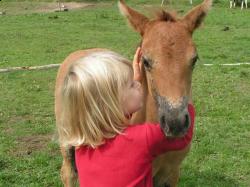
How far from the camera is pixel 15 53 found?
42.1 feet

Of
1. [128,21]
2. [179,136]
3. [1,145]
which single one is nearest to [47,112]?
[1,145]

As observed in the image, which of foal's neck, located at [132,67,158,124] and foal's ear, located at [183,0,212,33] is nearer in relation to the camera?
foal's ear, located at [183,0,212,33]

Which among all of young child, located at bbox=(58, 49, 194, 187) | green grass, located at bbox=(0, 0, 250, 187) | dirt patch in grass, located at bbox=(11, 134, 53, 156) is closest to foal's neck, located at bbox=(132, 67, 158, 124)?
young child, located at bbox=(58, 49, 194, 187)

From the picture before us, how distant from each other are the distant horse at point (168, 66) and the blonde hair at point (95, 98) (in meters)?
0.34

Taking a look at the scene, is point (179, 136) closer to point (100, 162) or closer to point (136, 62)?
point (100, 162)

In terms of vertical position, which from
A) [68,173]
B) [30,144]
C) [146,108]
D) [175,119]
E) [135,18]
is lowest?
[30,144]

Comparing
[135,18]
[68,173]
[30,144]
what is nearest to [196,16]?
[135,18]

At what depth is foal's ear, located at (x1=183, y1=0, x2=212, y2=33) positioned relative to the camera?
338 cm

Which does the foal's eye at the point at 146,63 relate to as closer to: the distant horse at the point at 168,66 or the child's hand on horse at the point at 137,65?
the distant horse at the point at 168,66

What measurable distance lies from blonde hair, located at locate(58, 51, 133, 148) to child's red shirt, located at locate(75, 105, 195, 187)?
0.06 m

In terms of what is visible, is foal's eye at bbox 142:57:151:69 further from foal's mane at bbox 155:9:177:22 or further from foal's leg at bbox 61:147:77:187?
foal's leg at bbox 61:147:77:187

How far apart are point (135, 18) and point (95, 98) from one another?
3.84 feet

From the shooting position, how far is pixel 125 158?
99.6 inches

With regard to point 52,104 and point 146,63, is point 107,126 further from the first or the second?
point 52,104
